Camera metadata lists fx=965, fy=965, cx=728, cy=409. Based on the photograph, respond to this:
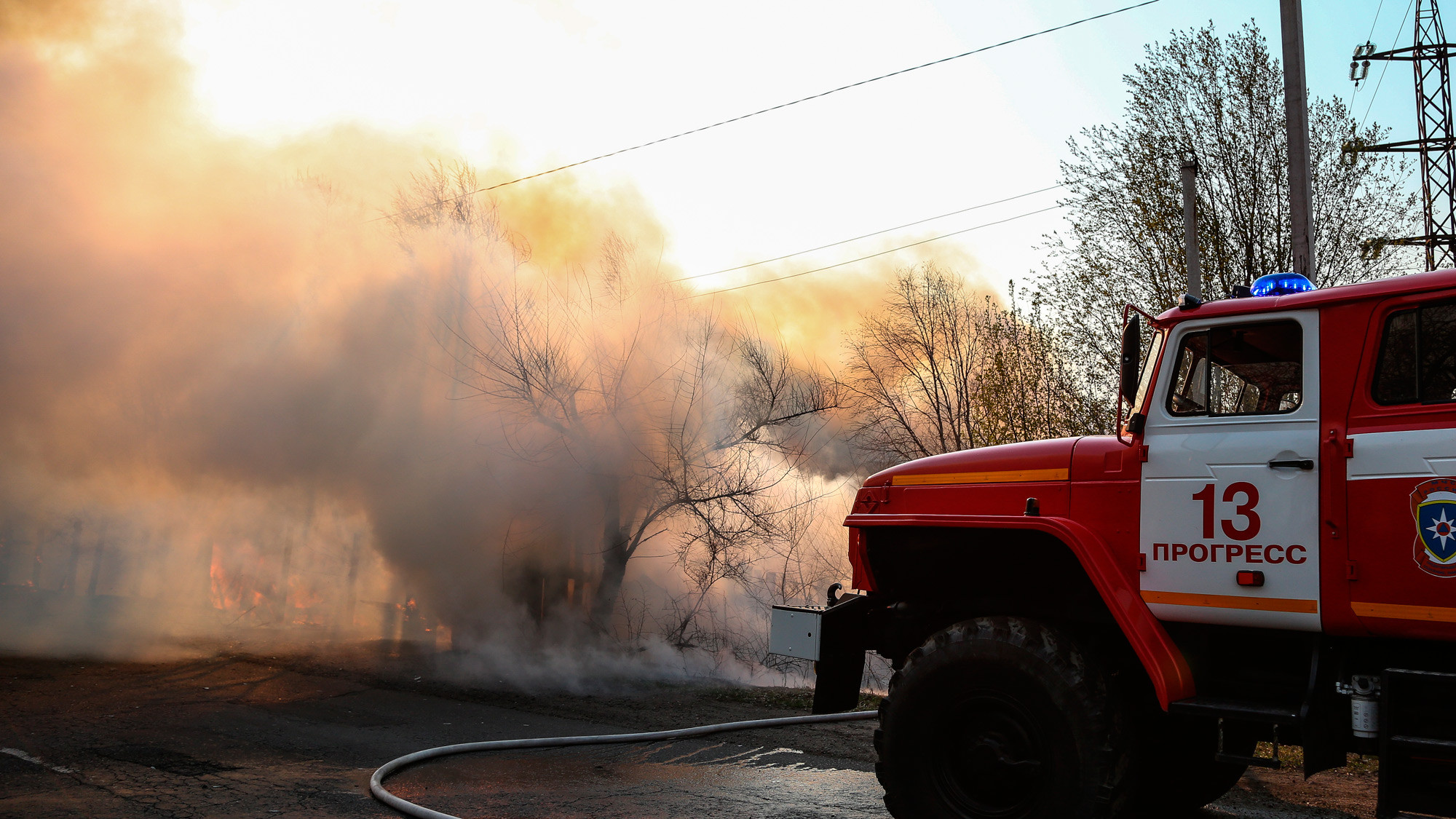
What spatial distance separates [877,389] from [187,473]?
13.3m

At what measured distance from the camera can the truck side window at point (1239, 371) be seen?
4.47 m

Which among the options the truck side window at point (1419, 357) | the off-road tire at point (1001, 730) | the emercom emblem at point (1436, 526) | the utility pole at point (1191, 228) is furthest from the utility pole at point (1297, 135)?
the off-road tire at point (1001, 730)

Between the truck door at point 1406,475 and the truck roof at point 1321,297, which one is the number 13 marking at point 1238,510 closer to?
the truck door at point 1406,475

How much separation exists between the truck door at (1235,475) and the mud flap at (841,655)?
1.79 metres

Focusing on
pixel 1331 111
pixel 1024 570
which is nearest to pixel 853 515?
pixel 1024 570

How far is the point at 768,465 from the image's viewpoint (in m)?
16.7

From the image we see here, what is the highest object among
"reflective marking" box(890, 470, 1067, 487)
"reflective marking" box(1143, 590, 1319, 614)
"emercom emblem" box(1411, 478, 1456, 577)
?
"reflective marking" box(890, 470, 1067, 487)

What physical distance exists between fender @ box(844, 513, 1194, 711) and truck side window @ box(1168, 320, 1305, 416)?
0.79 metres

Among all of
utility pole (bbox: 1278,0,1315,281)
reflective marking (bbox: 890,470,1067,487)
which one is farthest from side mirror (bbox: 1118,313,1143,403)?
utility pole (bbox: 1278,0,1315,281)

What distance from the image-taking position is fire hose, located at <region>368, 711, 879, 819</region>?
19.2ft

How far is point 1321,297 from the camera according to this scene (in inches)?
173

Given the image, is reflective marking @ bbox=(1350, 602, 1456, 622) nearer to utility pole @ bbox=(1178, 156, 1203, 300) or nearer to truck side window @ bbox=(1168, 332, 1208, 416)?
truck side window @ bbox=(1168, 332, 1208, 416)

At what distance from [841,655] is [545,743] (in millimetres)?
3293

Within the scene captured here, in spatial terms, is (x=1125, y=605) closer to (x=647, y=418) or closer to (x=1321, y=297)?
(x=1321, y=297)
